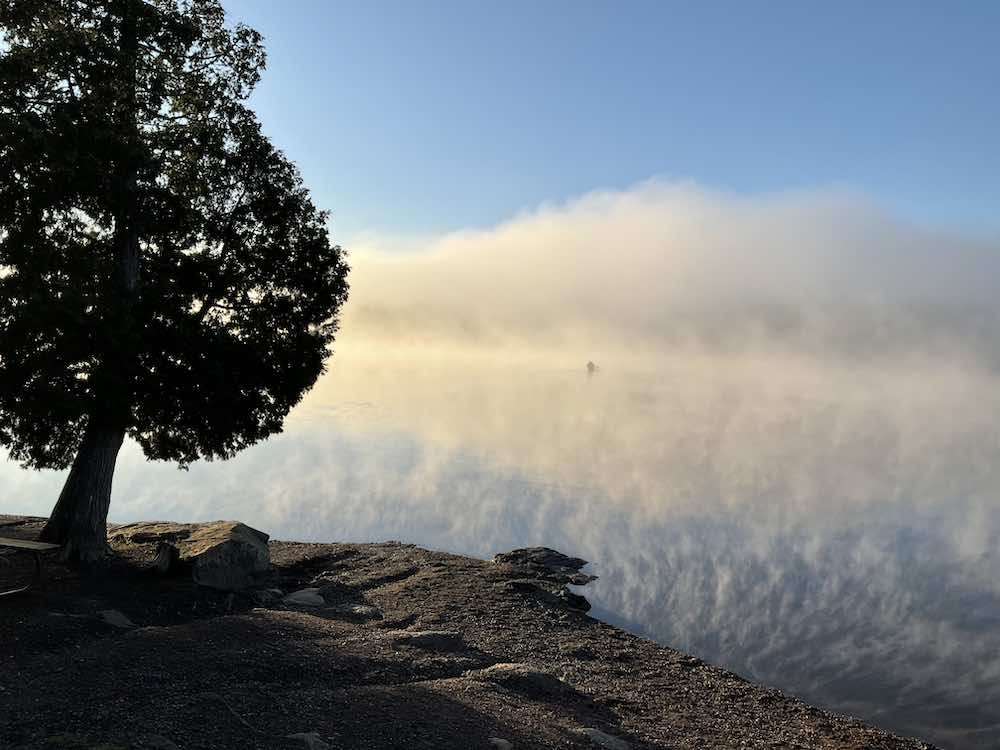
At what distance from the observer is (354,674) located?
12695 millimetres

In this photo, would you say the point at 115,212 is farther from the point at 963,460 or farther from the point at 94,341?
the point at 963,460

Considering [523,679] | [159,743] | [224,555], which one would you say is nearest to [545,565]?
[224,555]

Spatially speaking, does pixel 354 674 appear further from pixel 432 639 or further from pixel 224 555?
pixel 224 555

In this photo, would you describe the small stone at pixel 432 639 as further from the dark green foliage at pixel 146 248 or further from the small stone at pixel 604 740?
the dark green foliage at pixel 146 248

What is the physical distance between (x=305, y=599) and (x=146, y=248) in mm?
12519

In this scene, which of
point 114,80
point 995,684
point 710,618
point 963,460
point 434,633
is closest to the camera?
point 434,633

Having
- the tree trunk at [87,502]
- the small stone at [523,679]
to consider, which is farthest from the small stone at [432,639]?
the tree trunk at [87,502]

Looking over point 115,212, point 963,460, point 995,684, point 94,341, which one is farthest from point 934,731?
point 963,460

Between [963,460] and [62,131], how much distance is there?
119 m

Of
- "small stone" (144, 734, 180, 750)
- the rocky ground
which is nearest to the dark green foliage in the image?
the rocky ground

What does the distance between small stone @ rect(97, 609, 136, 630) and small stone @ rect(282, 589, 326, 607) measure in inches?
162

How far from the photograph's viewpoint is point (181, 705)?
398 inches

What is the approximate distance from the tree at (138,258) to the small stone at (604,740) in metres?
15.4

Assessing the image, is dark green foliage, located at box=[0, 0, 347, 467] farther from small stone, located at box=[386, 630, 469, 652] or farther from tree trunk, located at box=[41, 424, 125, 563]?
small stone, located at box=[386, 630, 469, 652]
